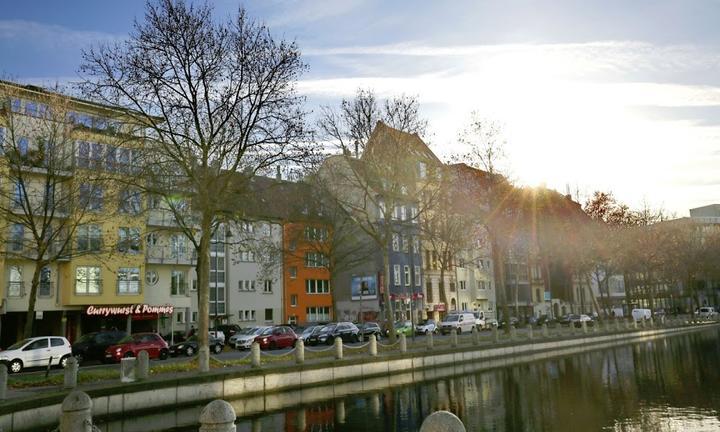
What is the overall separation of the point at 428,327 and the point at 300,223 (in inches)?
613

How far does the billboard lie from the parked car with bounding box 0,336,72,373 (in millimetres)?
41857

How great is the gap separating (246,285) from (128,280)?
1527 cm

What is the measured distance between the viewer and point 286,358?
1184 inches

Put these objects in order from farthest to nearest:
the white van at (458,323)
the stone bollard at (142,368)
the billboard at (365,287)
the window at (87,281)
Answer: the billboard at (365,287), the white van at (458,323), the window at (87,281), the stone bollard at (142,368)

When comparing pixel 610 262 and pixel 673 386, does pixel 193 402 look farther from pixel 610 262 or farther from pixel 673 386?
pixel 610 262

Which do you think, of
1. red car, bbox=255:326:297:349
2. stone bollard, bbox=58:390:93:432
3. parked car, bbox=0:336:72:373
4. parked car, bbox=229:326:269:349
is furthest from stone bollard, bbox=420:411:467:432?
parked car, bbox=229:326:269:349

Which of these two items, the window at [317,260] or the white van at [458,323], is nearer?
the window at [317,260]

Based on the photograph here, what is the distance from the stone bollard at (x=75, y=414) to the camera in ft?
40.6

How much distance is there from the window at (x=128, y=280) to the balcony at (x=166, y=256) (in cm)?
182

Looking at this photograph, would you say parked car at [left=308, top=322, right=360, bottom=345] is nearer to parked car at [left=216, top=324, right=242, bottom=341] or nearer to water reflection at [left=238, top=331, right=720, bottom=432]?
parked car at [left=216, top=324, right=242, bottom=341]

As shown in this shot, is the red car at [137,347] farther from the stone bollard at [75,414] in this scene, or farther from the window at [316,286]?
the window at [316,286]

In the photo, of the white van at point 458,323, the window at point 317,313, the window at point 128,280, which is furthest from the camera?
the window at point 317,313

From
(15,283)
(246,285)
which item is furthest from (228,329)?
(15,283)

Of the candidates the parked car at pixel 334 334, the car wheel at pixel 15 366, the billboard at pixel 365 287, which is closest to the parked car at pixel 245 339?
the parked car at pixel 334 334
